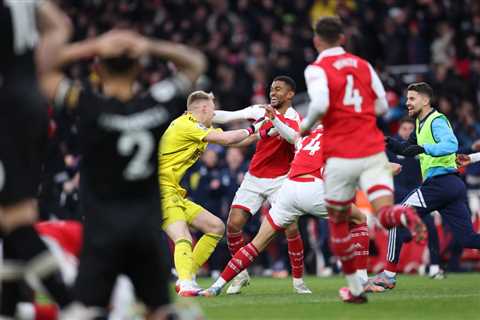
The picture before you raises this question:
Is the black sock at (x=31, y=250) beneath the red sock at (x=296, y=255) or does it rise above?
above

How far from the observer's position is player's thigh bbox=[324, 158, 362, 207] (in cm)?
1038

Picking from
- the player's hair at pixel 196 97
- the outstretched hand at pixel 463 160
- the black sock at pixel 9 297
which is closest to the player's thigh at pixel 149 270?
the black sock at pixel 9 297

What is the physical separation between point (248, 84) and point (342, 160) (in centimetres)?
1460

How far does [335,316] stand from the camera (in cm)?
1001

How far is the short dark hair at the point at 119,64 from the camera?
6785mm

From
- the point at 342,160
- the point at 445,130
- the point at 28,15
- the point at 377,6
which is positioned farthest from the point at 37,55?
the point at 377,6

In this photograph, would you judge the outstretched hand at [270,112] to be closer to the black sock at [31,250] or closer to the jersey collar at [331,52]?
the jersey collar at [331,52]

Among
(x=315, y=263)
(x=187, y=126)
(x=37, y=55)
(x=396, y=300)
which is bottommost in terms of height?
(x=315, y=263)

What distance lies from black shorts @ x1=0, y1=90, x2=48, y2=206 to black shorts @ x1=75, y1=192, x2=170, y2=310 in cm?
47

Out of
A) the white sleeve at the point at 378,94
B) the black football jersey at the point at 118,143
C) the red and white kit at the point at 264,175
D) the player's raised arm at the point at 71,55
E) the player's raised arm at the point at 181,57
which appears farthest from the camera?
the red and white kit at the point at 264,175

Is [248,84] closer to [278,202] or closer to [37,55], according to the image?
[278,202]

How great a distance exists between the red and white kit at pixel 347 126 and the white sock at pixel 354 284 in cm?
69

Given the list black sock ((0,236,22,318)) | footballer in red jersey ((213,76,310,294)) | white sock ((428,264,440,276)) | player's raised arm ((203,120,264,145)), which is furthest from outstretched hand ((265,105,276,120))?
white sock ((428,264,440,276))

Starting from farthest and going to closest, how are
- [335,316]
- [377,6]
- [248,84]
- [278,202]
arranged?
[377,6] → [248,84] → [278,202] → [335,316]
